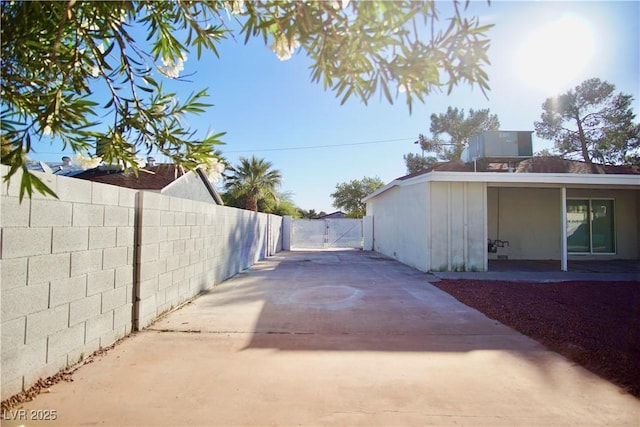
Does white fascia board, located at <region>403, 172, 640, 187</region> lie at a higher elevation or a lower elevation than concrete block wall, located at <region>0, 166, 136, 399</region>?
higher

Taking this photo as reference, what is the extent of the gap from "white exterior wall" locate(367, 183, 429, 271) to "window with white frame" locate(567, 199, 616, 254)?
613 cm

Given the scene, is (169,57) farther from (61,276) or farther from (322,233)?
(322,233)

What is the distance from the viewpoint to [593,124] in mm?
20562

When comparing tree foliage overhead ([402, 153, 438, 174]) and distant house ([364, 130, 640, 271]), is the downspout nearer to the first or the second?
distant house ([364, 130, 640, 271])

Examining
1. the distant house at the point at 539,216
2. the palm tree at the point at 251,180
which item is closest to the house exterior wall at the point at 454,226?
the distant house at the point at 539,216

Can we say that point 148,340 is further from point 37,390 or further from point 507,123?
point 507,123

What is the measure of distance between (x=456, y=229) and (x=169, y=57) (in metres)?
9.02

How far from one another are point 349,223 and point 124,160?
2121cm

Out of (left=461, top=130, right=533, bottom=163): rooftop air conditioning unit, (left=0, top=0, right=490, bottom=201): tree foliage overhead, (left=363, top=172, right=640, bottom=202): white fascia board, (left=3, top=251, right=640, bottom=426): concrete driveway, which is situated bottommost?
(left=3, top=251, right=640, bottom=426): concrete driveway

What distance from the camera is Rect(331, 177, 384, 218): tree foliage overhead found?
37281 millimetres

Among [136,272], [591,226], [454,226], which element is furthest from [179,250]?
[591,226]

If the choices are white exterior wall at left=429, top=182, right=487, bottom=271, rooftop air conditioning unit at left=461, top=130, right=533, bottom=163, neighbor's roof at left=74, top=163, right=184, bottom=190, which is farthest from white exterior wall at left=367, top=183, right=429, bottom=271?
neighbor's roof at left=74, top=163, right=184, bottom=190

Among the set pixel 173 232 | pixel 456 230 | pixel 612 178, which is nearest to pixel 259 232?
pixel 456 230

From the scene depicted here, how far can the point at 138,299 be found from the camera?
445cm
